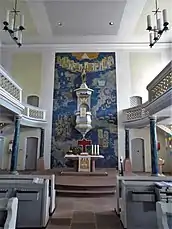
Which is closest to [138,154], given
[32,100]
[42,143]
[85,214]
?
[42,143]

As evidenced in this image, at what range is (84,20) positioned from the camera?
11633 mm

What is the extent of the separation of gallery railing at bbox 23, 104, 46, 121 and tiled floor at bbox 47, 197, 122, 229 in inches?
227

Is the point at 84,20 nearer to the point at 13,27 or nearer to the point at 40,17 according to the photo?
the point at 40,17

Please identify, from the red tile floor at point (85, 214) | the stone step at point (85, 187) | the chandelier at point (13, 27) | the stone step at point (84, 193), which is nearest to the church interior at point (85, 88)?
the chandelier at point (13, 27)

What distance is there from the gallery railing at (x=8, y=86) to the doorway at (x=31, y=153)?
503 cm

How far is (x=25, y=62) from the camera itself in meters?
13.5

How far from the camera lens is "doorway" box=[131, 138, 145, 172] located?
1240 cm

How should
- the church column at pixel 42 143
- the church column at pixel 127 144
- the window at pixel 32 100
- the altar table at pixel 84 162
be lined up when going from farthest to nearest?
1. the window at pixel 32 100
2. the church column at pixel 42 143
3. the church column at pixel 127 144
4. the altar table at pixel 84 162

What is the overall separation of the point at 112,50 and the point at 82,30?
2.21m

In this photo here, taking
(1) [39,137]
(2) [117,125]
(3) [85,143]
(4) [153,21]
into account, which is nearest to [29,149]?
(1) [39,137]

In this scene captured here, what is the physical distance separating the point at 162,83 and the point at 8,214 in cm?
592

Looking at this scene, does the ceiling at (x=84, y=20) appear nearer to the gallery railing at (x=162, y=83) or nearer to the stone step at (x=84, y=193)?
the gallery railing at (x=162, y=83)

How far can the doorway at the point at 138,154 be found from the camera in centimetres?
1240

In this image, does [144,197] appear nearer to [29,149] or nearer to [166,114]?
[166,114]
